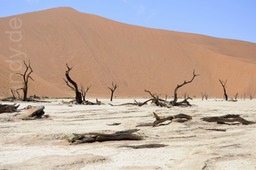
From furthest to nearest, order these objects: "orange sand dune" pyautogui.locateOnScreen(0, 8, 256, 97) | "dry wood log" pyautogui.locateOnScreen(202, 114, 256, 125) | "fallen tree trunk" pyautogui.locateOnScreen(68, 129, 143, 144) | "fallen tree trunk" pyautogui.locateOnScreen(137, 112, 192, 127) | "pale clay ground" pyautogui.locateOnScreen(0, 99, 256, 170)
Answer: "orange sand dune" pyautogui.locateOnScreen(0, 8, 256, 97) < "dry wood log" pyautogui.locateOnScreen(202, 114, 256, 125) < "fallen tree trunk" pyautogui.locateOnScreen(137, 112, 192, 127) < "fallen tree trunk" pyautogui.locateOnScreen(68, 129, 143, 144) < "pale clay ground" pyautogui.locateOnScreen(0, 99, 256, 170)

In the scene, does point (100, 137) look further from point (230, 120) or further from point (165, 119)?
point (230, 120)

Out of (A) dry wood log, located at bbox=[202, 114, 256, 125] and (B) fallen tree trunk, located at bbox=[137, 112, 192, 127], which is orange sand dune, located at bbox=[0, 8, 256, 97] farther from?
(A) dry wood log, located at bbox=[202, 114, 256, 125]

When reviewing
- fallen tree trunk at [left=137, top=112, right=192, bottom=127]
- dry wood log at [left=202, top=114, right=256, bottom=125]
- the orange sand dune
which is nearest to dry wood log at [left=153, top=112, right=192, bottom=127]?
fallen tree trunk at [left=137, top=112, right=192, bottom=127]

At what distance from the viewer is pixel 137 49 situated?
65562 millimetres

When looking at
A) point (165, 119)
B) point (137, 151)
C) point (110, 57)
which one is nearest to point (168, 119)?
point (165, 119)

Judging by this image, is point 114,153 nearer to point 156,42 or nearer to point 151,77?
point 151,77

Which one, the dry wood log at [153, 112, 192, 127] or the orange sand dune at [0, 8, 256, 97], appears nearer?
the dry wood log at [153, 112, 192, 127]

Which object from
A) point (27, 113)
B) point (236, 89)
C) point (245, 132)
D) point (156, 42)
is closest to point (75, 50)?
point (156, 42)

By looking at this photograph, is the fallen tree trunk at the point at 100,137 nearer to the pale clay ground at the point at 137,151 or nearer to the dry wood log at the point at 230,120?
the pale clay ground at the point at 137,151

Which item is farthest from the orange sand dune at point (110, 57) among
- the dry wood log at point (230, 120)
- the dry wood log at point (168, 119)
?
the dry wood log at point (230, 120)

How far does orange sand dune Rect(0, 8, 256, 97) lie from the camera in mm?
52375

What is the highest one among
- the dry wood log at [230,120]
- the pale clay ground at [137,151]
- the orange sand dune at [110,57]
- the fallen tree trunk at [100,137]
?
the orange sand dune at [110,57]

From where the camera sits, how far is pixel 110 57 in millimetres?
60594

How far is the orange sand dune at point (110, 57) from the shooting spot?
172 feet
